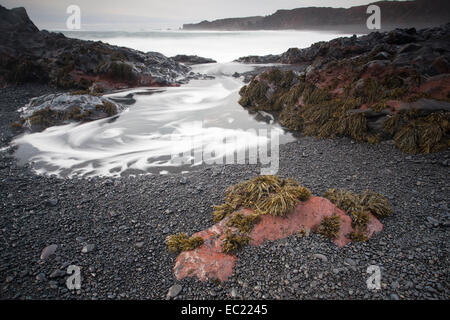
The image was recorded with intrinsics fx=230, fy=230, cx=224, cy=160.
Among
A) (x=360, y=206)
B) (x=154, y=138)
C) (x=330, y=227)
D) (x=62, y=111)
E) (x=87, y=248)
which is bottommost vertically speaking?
(x=87, y=248)

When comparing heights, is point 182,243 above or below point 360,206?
below

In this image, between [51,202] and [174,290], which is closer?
[174,290]

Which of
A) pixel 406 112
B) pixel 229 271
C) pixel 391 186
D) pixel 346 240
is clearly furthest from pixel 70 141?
pixel 406 112

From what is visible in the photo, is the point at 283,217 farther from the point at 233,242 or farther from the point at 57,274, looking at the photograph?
the point at 57,274

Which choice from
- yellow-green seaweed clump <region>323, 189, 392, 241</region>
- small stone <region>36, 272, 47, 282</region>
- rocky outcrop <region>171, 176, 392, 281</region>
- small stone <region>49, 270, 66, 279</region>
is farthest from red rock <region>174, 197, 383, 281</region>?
small stone <region>36, 272, 47, 282</region>

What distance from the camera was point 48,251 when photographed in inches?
143

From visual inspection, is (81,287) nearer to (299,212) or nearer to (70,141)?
(299,212)

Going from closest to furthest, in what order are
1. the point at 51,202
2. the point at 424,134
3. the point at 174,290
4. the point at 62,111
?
the point at 174,290 → the point at 51,202 → the point at 424,134 → the point at 62,111

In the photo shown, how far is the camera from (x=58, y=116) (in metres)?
10.0

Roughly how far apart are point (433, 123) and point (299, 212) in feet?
18.2

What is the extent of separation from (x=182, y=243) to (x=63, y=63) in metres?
17.5

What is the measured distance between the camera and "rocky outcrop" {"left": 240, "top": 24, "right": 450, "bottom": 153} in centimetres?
670

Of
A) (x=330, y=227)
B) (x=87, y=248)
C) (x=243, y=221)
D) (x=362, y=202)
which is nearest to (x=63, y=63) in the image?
(x=87, y=248)

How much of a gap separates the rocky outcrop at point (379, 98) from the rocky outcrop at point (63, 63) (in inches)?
419
